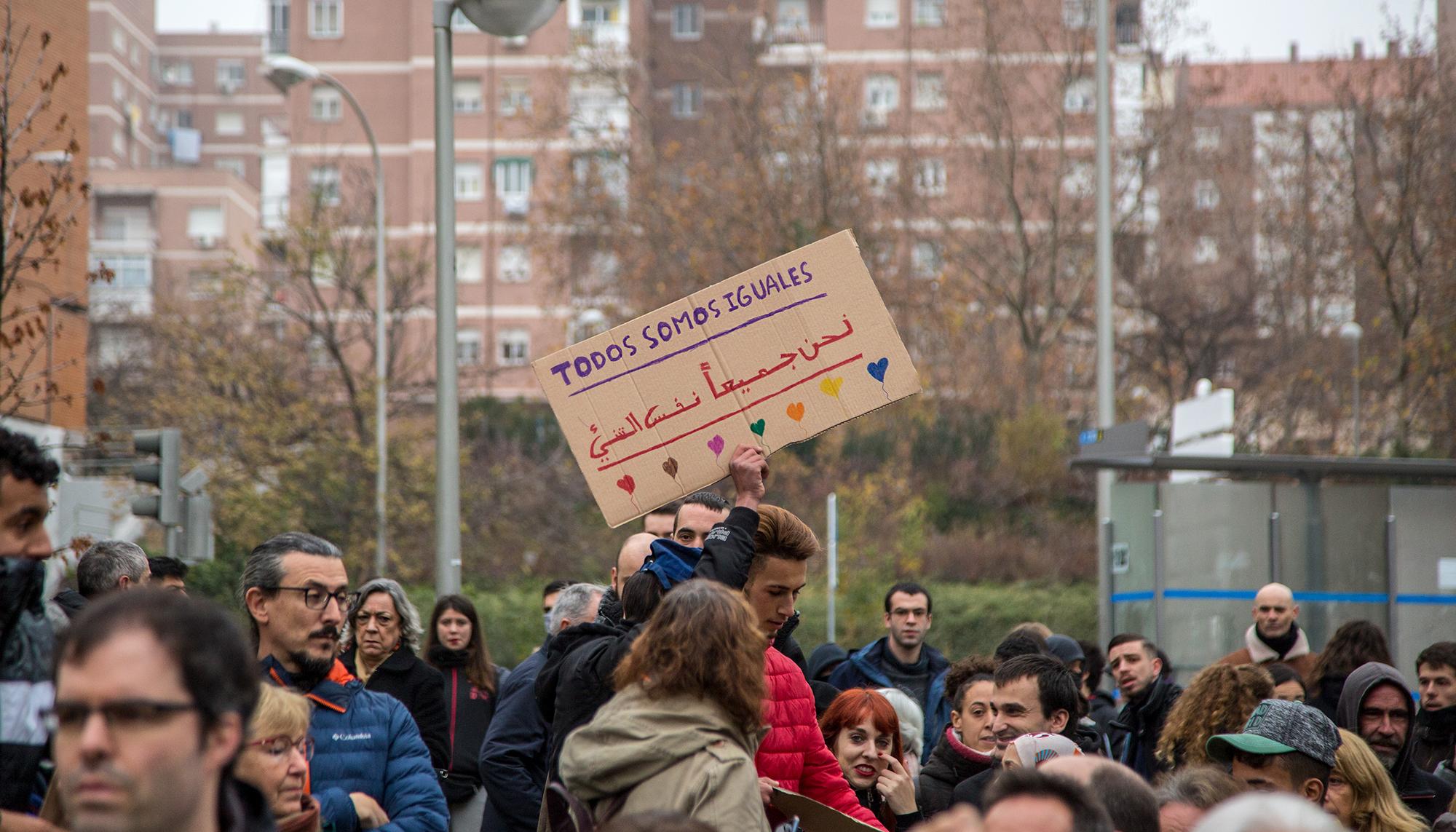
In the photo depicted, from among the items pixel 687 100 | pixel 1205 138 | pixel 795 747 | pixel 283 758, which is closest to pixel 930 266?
pixel 1205 138

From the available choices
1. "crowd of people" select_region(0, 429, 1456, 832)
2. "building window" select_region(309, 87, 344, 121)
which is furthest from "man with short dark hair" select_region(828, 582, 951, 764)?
"building window" select_region(309, 87, 344, 121)

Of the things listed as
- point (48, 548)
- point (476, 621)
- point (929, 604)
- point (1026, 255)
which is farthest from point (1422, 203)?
point (48, 548)

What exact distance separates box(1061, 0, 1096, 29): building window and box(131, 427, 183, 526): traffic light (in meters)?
26.8

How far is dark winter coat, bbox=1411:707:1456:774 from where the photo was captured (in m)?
7.83

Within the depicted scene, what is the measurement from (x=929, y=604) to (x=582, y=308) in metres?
28.4

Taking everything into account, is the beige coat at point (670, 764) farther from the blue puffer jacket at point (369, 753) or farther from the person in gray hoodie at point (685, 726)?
the blue puffer jacket at point (369, 753)

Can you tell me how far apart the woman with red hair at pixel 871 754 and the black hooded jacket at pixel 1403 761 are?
2.06m

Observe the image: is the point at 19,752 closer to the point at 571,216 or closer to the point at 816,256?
the point at 816,256

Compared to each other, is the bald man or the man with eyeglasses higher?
the man with eyeglasses

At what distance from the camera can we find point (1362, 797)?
17.9 ft

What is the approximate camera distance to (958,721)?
702 centimetres

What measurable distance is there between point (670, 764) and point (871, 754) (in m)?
2.70

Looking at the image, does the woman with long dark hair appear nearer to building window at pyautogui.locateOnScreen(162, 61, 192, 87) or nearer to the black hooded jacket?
the black hooded jacket

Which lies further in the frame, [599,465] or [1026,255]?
[1026,255]
